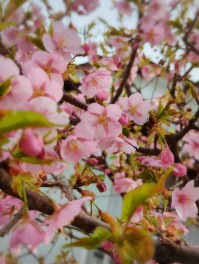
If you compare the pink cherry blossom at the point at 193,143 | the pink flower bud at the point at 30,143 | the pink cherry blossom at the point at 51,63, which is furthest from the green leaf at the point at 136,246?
the pink cherry blossom at the point at 193,143

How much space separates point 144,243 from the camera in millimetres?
546

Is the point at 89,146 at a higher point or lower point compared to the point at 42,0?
lower

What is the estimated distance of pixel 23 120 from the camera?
466mm

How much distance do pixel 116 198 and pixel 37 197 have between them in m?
4.42

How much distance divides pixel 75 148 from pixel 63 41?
1.11ft

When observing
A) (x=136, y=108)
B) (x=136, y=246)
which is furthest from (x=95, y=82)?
(x=136, y=246)

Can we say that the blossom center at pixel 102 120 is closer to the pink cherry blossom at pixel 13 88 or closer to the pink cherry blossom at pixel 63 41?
the pink cherry blossom at pixel 63 41

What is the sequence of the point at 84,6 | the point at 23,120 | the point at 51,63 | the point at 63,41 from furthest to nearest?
the point at 84,6
the point at 63,41
the point at 51,63
the point at 23,120

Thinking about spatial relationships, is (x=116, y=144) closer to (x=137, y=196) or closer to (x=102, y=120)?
(x=102, y=120)

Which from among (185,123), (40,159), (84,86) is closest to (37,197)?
(40,159)

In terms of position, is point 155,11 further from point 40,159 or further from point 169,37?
point 40,159

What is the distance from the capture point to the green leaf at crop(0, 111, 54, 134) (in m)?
0.46

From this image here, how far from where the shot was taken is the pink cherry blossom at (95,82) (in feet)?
3.82

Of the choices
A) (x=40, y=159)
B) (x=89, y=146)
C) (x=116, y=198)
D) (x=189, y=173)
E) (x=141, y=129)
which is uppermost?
(x=40, y=159)
